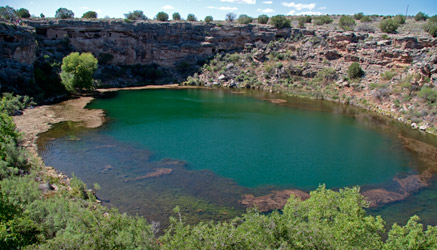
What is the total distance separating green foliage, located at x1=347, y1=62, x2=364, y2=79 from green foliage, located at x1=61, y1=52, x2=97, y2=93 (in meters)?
37.3

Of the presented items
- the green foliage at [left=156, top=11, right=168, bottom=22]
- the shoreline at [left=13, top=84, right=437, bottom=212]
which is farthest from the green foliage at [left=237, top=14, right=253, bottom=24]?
the shoreline at [left=13, top=84, right=437, bottom=212]

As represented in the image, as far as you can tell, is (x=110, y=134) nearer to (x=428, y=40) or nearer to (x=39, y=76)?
(x=39, y=76)

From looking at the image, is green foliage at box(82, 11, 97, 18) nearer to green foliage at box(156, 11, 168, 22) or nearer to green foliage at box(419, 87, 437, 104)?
→ green foliage at box(156, 11, 168, 22)

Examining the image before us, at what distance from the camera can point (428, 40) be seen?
43.4 meters

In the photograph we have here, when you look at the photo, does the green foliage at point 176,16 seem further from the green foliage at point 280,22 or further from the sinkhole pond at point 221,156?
the sinkhole pond at point 221,156

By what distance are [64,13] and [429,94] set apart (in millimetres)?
57653

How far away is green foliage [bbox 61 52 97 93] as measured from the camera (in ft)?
137

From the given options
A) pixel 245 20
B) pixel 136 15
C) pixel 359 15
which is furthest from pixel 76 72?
pixel 359 15

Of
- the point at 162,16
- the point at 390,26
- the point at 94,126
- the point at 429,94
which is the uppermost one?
the point at 162,16

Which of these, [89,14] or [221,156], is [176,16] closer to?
[89,14]

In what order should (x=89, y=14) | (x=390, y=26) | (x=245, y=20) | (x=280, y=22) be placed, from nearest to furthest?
(x=390, y=26)
(x=89, y=14)
(x=280, y=22)
(x=245, y=20)

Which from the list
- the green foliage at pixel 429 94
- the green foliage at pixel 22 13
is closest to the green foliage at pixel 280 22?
the green foliage at pixel 429 94

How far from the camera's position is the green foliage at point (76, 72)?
1640 inches

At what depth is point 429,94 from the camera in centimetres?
3434
